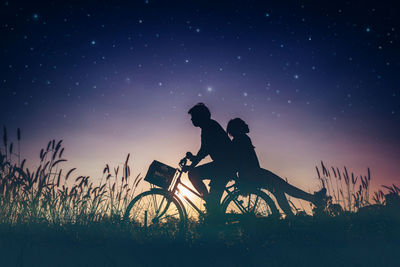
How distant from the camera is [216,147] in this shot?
5.14 meters

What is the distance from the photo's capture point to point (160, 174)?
511 cm

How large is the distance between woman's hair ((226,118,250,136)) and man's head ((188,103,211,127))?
0.44 meters

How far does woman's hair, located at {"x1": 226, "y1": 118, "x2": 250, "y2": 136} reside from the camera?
5.26 m

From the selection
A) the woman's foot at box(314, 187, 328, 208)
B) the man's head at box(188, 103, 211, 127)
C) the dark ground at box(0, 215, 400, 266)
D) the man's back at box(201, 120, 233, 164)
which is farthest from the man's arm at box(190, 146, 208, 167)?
the woman's foot at box(314, 187, 328, 208)

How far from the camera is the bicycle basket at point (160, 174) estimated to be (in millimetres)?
5074

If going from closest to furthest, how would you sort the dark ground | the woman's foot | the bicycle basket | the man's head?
the dark ground < the bicycle basket < the man's head < the woman's foot

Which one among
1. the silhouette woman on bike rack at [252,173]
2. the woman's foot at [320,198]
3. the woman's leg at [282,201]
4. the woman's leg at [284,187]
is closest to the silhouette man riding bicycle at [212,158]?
the silhouette woman on bike rack at [252,173]

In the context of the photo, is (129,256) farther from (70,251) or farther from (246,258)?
(246,258)

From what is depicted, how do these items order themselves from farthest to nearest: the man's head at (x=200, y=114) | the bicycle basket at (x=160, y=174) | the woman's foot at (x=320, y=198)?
the woman's foot at (x=320, y=198)
the man's head at (x=200, y=114)
the bicycle basket at (x=160, y=174)

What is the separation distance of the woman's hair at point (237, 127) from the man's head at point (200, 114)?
1.44ft

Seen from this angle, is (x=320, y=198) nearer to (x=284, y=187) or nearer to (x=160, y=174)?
(x=284, y=187)

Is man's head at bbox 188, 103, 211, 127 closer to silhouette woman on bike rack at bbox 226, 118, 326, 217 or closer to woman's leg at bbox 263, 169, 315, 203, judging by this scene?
silhouette woman on bike rack at bbox 226, 118, 326, 217

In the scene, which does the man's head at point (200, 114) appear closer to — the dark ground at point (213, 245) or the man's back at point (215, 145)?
the man's back at point (215, 145)

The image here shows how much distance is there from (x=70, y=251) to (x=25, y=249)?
1.83 ft
